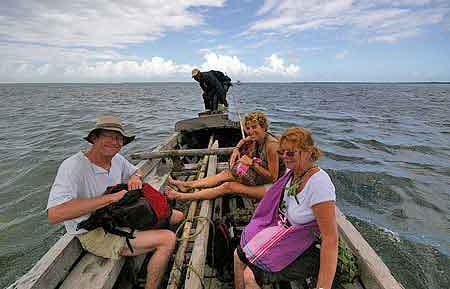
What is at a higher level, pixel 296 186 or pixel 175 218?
pixel 296 186

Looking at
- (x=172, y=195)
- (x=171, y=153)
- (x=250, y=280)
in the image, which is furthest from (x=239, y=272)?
(x=171, y=153)

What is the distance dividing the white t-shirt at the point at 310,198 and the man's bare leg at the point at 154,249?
3.91 feet

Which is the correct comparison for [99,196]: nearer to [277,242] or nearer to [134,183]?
[134,183]

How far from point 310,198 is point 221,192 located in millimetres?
2201

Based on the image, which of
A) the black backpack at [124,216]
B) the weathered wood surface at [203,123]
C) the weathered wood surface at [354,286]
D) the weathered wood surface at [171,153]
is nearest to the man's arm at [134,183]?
the black backpack at [124,216]

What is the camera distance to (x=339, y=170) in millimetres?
9000

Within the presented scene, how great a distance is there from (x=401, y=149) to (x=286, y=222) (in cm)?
1154

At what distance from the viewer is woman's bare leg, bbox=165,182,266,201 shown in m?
4.11

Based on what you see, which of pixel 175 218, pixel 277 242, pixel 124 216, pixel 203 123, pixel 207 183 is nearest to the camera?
pixel 277 242

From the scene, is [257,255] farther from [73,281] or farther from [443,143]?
[443,143]

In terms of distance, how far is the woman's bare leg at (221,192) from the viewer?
4105mm

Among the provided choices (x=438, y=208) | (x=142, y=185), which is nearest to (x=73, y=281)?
(x=142, y=185)

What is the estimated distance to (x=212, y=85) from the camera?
10.7m

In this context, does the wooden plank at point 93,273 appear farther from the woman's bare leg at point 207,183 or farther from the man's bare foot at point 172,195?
the woman's bare leg at point 207,183
